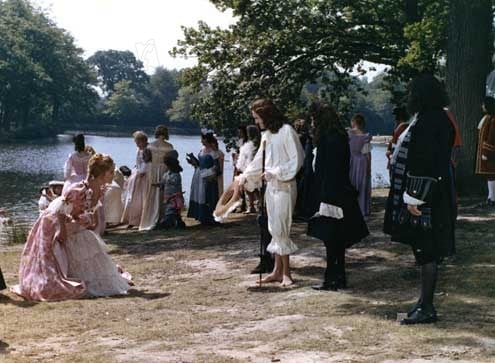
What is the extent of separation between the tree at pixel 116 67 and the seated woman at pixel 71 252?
122520mm

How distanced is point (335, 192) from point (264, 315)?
56.3 inches

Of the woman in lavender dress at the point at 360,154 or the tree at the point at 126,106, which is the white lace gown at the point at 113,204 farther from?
the tree at the point at 126,106

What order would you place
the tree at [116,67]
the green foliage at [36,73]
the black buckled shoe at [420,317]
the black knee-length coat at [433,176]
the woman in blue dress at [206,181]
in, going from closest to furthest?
the black knee-length coat at [433,176] < the black buckled shoe at [420,317] < the woman in blue dress at [206,181] < the green foliage at [36,73] < the tree at [116,67]

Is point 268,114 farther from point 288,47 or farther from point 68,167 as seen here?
point 288,47

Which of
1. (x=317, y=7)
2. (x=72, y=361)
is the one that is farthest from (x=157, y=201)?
(x=72, y=361)

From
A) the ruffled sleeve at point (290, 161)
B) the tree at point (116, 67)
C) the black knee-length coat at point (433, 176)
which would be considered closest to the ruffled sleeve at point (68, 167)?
the ruffled sleeve at point (290, 161)

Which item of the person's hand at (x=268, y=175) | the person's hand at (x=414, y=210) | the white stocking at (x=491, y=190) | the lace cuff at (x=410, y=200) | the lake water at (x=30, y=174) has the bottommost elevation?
the lake water at (x=30, y=174)

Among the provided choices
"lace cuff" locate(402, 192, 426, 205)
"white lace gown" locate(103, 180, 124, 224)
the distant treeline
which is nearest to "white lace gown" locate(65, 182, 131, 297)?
"lace cuff" locate(402, 192, 426, 205)

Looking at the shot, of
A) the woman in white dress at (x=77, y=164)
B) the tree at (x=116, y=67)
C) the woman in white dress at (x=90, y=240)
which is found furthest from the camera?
the tree at (x=116, y=67)

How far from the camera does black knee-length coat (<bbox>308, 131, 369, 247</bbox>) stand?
7508mm

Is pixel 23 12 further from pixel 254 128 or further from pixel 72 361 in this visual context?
pixel 72 361

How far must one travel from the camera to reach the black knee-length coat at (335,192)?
7508mm

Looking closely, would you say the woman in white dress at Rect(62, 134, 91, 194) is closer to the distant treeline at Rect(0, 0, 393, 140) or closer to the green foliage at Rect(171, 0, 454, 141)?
the green foliage at Rect(171, 0, 454, 141)

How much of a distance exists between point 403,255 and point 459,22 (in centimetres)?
693
